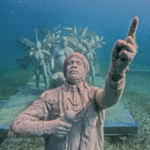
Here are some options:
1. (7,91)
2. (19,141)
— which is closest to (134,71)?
(7,91)

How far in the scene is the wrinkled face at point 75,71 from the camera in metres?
1.54

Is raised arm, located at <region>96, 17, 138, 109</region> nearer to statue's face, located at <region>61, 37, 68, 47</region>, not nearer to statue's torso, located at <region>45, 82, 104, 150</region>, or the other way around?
statue's torso, located at <region>45, 82, 104, 150</region>

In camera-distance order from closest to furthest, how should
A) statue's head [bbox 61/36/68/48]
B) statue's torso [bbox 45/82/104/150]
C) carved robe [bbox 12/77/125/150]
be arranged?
carved robe [bbox 12/77/125/150], statue's torso [bbox 45/82/104/150], statue's head [bbox 61/36/68/48]

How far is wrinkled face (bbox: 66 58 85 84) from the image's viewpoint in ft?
5.05

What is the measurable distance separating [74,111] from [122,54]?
2.59 feet

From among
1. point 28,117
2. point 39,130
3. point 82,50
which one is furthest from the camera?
point 82,50

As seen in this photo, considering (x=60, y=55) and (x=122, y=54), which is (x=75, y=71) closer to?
(x=122, y=54)

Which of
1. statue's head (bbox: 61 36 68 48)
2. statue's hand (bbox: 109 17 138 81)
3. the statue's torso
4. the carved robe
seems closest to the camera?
statue's hand (bbox: 109 17 138 81)

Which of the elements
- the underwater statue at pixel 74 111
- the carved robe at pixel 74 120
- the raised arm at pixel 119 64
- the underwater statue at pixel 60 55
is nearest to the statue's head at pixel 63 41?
the underwater statue at pixel 60 55

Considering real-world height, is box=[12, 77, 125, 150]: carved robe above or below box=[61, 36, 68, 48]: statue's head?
below

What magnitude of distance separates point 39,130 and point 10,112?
12.1ft

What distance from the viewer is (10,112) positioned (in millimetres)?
4438

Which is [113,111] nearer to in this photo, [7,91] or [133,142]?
[133,142]

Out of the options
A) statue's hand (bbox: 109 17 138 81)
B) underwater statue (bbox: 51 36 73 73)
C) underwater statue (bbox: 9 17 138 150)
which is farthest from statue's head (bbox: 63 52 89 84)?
underwater statue (bbox: 51 36 73 73)
